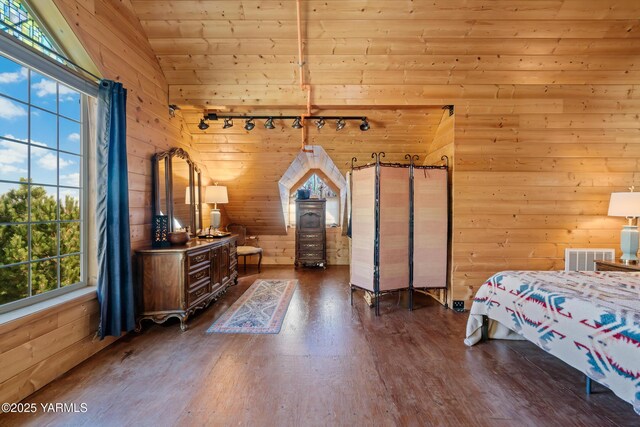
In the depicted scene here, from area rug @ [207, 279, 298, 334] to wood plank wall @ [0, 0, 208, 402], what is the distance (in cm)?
114

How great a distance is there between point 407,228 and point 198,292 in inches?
108

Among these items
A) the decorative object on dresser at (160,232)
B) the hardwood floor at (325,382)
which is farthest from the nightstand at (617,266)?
the decorative object on dresser at (160,232)

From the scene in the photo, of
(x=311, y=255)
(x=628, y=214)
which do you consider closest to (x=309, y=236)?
(x=311, y=255)

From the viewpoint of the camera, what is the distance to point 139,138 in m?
3.09

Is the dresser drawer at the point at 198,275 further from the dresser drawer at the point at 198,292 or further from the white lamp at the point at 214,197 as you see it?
the white lamp at the point at 214,197

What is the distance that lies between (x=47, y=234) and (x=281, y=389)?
89.1 inches

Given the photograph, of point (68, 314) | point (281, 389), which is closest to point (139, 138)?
point (68, 314)

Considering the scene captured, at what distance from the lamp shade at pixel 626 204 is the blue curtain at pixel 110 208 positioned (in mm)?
5393

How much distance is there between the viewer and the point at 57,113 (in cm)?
233

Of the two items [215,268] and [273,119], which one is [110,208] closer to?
[215,268]

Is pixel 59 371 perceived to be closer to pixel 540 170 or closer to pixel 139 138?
pixel 139 138

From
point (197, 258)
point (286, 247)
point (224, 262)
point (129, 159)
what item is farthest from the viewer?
point (286, 247)

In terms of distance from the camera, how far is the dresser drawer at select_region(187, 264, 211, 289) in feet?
10.2

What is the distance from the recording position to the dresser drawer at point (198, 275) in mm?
3100
